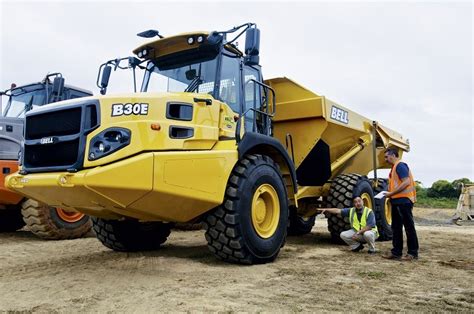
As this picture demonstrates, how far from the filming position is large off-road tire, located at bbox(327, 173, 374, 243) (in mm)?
7742

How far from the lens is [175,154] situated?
455 centimetres

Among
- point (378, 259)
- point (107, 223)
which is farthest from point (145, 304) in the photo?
point (378, 259)

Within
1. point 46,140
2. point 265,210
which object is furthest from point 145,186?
point 265,210

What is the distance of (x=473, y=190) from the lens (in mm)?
17266

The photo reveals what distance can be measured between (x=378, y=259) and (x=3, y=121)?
22.5 feet

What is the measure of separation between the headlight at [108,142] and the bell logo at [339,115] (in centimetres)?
436

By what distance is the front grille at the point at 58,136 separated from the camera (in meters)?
4.46

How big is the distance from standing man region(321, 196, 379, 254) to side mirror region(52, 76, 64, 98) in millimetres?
5489

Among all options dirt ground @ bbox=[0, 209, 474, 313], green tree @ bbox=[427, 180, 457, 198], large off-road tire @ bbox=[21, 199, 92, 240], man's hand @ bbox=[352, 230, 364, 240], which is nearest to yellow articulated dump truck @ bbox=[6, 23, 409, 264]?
dirt ground @ bbox=[0, 209, 474, 313]

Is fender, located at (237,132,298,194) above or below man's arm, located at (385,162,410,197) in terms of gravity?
above

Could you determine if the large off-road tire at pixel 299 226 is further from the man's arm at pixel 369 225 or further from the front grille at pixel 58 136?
the front grille at pixel 58 136

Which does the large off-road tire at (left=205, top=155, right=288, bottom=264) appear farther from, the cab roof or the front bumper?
the cab roof

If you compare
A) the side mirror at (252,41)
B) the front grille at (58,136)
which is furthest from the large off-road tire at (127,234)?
the side mirror at (252,41)

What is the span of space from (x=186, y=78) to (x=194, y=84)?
7.9 inches
